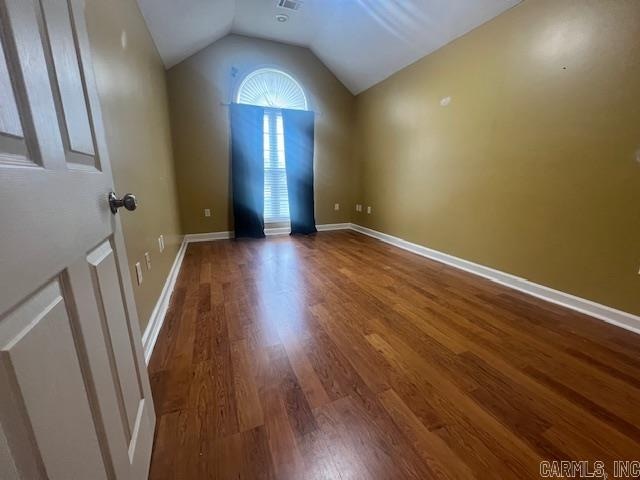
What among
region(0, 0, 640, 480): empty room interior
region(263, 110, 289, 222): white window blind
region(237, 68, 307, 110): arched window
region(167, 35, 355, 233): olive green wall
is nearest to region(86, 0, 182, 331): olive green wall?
region(0, 0, 640, 480): empty room interior

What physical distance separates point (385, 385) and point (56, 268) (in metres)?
1.25

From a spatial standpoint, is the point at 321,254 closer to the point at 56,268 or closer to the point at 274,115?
the point at 274,115

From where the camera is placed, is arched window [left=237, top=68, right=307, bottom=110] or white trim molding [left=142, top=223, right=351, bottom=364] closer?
white trim molding [left=142, top=223, right=351, bottom=364]

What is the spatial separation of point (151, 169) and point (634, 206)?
3258 millimetres

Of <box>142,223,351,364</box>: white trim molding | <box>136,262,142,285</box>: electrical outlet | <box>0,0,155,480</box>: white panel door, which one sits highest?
<box>0,0,155,480</box>: white panel door

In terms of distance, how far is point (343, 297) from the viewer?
2.13m

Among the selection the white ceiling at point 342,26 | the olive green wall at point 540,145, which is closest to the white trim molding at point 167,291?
the white ceiling at point 342,26

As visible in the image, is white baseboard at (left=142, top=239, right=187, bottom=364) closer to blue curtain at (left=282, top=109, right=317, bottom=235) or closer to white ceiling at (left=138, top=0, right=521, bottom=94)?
white ceiling at (left=138, top=0, right=521, bottom=94)

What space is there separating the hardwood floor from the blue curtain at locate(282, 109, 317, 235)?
2319 millimetres

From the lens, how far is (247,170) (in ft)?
13.1

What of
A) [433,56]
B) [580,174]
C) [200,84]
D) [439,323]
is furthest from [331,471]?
[200,84]

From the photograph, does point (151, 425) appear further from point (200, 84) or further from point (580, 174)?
point (200, 84)

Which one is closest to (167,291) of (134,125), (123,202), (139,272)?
(139,272)

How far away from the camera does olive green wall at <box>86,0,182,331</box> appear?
123 centimetres
